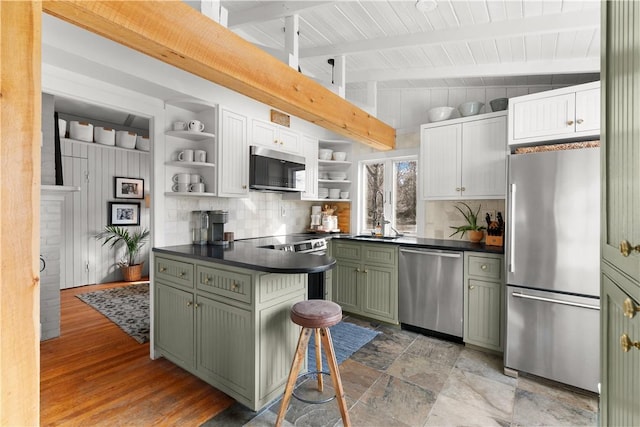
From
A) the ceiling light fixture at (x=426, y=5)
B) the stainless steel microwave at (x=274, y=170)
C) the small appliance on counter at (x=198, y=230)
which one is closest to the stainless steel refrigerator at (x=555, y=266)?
the ceiling light fixture at (x=426, y=5)

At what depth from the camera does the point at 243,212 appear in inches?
138

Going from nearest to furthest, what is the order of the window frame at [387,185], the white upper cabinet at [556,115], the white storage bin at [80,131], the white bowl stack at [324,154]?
the white upper cabinet at [556,115], the window frame at [387,185], the white bowl stack at [324,154], the white storage bin at [80,131]

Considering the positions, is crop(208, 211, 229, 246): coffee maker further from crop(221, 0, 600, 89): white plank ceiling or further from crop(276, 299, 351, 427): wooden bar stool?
crop(221, 0, 600, 89): white plank ceiling

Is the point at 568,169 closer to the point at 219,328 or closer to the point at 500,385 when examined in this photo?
the point at 500,385

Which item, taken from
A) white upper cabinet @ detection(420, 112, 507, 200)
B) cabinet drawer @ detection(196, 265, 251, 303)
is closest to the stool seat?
cabinet drawer @ detection(196, 265, 251, 303)

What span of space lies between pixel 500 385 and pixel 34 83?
2.99m

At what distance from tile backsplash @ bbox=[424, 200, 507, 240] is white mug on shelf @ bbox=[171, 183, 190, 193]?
2678 millimetres

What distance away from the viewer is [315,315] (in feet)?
6.03

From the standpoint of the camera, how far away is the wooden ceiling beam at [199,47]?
1.38 m

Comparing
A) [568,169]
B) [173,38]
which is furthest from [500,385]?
[173,38]

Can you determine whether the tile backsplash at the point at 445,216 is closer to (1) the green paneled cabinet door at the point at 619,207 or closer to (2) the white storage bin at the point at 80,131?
(1) the green paneled cabinet door at the point at 619,207

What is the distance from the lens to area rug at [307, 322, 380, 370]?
267 cm

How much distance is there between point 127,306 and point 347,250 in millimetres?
2926

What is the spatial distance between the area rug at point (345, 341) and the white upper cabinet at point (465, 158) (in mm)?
1616
